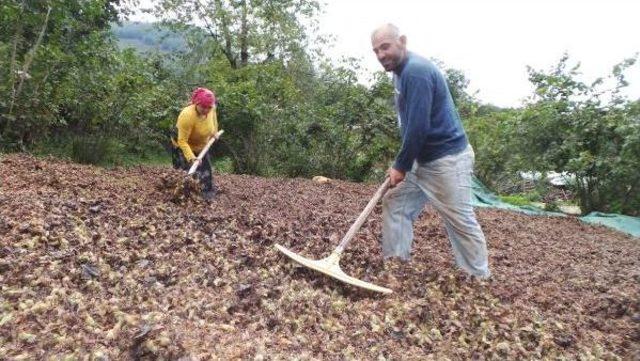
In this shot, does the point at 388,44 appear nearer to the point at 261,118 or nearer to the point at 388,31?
the point at 388,31

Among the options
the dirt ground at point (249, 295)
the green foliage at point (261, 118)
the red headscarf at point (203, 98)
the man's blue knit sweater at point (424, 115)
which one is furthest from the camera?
the green foliage at point (261, 118)

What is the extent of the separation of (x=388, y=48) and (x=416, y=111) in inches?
16.0

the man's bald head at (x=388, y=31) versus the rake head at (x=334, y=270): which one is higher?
the man's bald head at (x=388, y=31)

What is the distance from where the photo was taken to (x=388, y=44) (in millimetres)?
3166

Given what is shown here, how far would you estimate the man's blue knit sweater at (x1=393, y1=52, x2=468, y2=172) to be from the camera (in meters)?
3.13

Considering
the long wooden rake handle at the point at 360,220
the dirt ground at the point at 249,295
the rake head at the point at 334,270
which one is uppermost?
the long wooden rake handle at the point at 360,220

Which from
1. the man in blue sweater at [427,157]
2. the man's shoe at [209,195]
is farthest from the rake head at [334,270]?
the man's shoe at [209,195]

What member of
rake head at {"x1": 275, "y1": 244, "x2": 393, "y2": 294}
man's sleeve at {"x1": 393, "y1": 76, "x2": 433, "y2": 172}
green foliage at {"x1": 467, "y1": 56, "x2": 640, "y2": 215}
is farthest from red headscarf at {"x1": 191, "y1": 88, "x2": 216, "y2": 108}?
green foliage at {"x1": 467, "y1": 56, "x2": 640, "y2": 215}

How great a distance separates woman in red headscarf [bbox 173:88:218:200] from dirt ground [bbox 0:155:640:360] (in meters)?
0.64

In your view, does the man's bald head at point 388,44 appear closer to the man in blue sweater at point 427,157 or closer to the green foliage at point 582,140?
the man in blue sweater at point 427,157

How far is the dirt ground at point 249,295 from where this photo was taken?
7.12 feet

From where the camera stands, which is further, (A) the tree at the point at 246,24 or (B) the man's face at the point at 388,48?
(A) the tree at the point at 246,24

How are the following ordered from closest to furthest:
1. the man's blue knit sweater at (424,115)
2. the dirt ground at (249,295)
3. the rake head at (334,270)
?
1. the dirt ground at (249,295)
2. the rake head at (334,270)
3. the man's blue knit sweater at (424,115)

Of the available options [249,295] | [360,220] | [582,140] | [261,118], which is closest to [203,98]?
[360,220]
